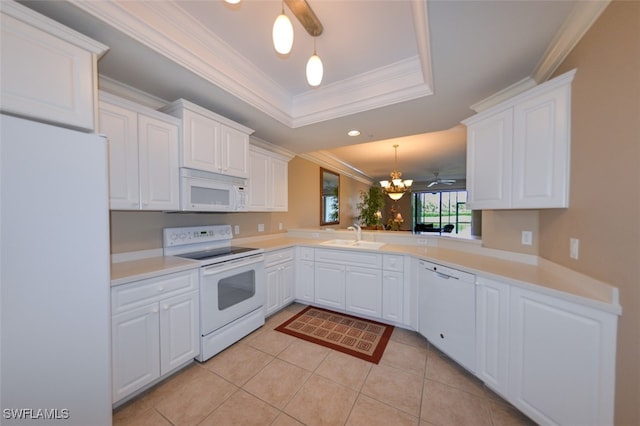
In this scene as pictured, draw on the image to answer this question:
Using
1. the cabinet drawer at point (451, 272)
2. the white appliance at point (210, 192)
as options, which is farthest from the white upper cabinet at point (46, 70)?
the cabinet drawer at point (451, 272)

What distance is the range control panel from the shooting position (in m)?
2.25

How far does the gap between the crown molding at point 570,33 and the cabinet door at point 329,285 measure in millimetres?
2551

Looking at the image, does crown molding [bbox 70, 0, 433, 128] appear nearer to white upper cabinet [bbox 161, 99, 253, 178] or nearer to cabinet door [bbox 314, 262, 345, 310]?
white upper cabinet [bbox 161, 99, 253, 178]

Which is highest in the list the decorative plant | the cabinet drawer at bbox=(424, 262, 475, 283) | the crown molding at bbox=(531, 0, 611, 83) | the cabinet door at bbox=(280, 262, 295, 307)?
the crown molding at bbox=(531, 0, 611, 83)

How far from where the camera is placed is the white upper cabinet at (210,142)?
2076mm

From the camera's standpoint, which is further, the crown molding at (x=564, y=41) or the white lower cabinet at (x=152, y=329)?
the white lower cabinet at (x=152, y=329)

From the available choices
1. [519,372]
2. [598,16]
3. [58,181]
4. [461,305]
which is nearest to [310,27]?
[598,16]

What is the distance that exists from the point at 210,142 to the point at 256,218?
1398 millimetres

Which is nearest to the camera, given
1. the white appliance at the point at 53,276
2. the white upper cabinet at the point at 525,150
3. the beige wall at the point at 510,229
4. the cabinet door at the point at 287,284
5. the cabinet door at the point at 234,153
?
the white appliance at the point at 53,276

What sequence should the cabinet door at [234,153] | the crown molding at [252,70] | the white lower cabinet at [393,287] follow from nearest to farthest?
the crown molding at [252,70]
the cabinet door at [234,153]
the white lower cabinet at [393,287]

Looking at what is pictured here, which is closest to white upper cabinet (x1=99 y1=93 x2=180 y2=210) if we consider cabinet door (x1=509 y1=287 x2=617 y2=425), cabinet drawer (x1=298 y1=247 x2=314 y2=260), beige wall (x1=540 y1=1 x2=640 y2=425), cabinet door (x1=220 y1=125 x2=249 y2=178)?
cabinet door (x1=220 y1=125 x2=249 y2=178)

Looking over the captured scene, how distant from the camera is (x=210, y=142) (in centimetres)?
227

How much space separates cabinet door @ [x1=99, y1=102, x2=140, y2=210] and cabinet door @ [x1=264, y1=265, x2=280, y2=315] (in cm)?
154

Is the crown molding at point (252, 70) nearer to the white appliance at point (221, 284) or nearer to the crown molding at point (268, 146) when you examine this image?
Result: the crown molding at point (268, 146)
